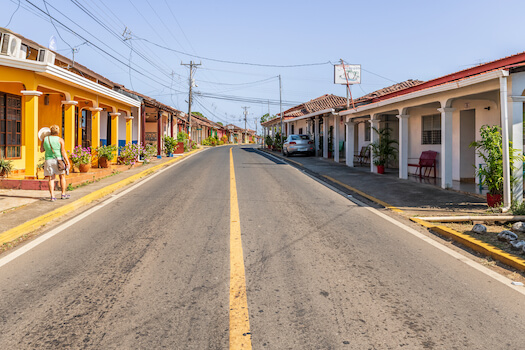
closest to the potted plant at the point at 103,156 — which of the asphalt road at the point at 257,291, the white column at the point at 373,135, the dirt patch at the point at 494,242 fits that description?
the asphalt road at the point at 257,291

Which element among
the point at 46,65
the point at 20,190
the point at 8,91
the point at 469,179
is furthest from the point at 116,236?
the point at 469,179

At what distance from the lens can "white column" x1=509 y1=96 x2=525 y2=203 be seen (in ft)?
26.7

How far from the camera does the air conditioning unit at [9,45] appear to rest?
1066cm

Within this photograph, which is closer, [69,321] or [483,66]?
[69,321]

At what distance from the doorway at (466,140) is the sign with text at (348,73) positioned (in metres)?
12.5

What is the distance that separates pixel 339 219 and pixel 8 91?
10334 mm

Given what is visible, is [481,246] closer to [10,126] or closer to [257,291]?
[257,291]

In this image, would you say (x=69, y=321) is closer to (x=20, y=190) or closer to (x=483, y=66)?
(x=20, y=190)

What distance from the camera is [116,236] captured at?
6184 millimetres

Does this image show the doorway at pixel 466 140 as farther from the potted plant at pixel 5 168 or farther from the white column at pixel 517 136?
the potted plant at pixel 5 168

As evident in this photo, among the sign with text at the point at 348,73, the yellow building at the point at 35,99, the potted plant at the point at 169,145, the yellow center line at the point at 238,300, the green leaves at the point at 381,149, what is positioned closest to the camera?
the yellow center line at the point at 238,300

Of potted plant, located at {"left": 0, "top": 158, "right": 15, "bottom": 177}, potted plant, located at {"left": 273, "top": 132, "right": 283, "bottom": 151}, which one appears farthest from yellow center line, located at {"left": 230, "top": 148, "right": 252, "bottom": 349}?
potted plant, located at {"left": 273, "top": 132, "right": 283, "bottom": 151}

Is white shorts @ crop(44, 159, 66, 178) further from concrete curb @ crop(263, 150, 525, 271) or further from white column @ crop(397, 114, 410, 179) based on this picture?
white column @ crop(397, 114, 410, 179)

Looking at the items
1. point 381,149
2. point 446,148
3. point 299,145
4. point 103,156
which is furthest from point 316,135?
point 446,148
